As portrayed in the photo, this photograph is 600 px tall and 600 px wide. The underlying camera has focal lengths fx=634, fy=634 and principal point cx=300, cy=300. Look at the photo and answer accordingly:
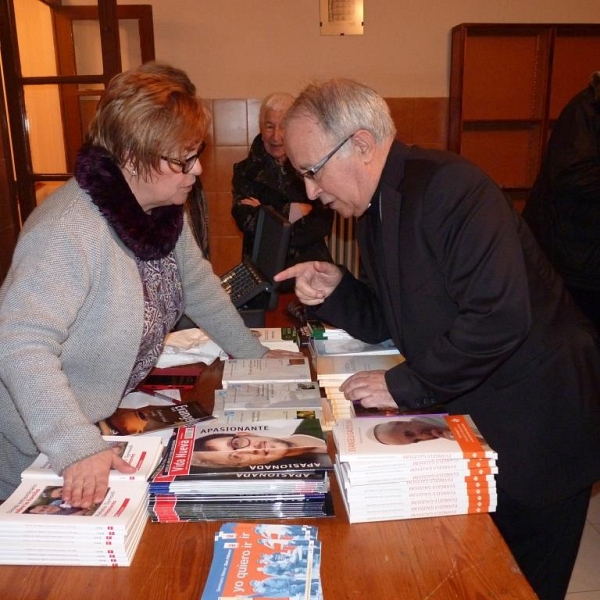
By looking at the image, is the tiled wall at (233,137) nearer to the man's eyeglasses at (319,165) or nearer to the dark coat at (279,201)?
the dark coat at (279,201)

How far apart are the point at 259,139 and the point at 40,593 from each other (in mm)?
2634

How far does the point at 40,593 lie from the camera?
0.93m

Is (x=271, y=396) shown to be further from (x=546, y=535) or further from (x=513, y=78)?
(x=513, y=78)

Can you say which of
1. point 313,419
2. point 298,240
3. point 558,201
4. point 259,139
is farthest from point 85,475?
point 259,139

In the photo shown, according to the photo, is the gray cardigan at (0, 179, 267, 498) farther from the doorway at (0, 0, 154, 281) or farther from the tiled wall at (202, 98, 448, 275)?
the tiled wall at (202, 98, 448, 275)

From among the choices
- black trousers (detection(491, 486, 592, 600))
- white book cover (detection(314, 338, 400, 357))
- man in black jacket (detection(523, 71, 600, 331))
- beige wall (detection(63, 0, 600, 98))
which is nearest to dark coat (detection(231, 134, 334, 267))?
man in black jacket (detection(523, 71, 600, 331))

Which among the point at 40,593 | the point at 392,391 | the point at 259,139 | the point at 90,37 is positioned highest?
the point at 90,37

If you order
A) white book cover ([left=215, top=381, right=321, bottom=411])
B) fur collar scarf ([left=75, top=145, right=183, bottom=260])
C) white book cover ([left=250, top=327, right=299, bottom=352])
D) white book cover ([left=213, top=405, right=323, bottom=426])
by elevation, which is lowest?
white book cover ([left=250, top=327, right=299, bottom=352])

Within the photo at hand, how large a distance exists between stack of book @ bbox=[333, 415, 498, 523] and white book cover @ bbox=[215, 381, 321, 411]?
0.91ft

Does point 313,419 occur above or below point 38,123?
below

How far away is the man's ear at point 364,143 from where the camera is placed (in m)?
1.26

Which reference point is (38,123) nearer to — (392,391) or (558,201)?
(558,201)

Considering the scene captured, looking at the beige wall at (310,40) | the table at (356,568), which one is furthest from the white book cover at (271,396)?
the beige wall at (310,40)

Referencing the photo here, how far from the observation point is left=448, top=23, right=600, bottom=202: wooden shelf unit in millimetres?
4117
